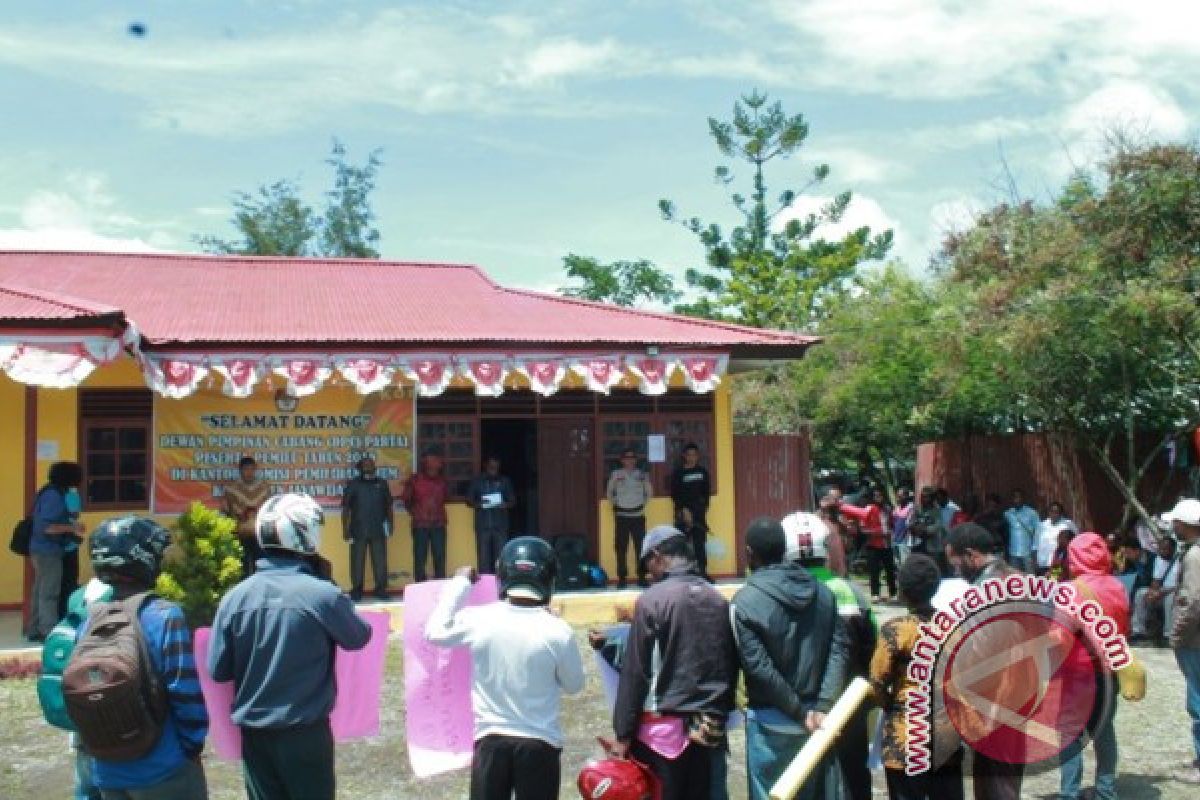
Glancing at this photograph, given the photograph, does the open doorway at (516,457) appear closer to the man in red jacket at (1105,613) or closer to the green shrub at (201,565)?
the green shrub at (201,565)

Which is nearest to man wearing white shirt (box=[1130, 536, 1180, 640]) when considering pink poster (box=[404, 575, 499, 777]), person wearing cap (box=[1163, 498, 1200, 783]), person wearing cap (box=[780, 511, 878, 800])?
Result: person wearing cap (box=[1163, 498, 1200, 783])

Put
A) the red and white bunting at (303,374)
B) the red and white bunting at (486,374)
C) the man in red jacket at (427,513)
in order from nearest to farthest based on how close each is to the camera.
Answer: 1. the red and white bunting at (303,374)
2. the red and white bunting at (486,374)
3. the man in red jacket at (427,513)

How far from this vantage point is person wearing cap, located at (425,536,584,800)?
4203mm

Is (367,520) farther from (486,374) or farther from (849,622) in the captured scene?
(849,622)

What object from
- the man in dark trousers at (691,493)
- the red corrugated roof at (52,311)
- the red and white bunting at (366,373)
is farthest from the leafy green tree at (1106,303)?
the red corrugated roof at (52,311)

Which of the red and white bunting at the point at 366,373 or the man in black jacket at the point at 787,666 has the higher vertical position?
the red and white bunting at the point at 366,373

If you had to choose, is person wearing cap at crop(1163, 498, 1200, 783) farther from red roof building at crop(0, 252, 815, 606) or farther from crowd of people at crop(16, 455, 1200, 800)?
red roof building at crop(0, 252, 815, 606)

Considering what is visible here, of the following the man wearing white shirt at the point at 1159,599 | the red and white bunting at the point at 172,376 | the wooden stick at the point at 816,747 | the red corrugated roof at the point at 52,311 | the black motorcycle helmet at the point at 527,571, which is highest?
the red corrugated roof at the point at 52,311

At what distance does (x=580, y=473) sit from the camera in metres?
13.8

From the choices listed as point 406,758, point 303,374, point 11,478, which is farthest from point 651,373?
point 11,478

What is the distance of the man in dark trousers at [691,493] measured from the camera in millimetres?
13180

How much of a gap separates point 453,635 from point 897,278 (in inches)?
991

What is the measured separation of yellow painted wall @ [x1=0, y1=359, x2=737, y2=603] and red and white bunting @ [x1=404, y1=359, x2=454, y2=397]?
1841 mm

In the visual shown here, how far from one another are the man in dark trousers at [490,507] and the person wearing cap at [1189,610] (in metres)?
7.54
